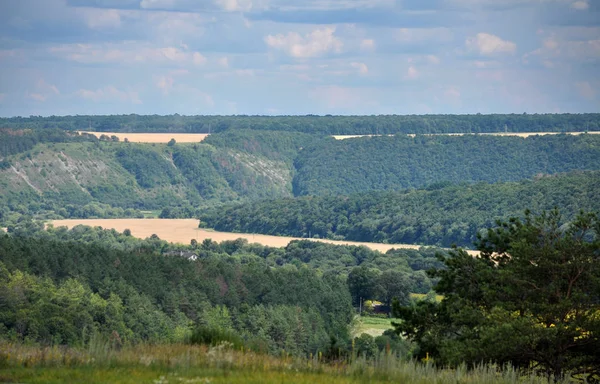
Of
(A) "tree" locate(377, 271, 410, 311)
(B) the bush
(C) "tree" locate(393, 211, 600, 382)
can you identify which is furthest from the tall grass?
(A) "tree" locate(377, 271, 410, 311)

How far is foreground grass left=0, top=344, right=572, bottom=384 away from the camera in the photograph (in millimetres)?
20844

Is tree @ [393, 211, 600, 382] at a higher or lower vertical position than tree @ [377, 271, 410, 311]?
higher

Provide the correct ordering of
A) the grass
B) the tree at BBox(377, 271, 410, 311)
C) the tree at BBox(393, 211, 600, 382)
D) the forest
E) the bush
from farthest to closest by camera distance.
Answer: the tree at BBox(377, 271, 410, 311) → the grass → the tree at BBox(393, 211, 600, 382) → the bush → the forest

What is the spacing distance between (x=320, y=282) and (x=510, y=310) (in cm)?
7294

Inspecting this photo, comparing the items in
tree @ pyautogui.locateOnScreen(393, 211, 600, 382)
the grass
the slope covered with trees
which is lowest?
the grass

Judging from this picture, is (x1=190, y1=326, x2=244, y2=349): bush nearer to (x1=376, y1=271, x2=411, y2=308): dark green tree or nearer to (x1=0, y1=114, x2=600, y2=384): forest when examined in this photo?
(x1=0, y1=114, x2=600, y2=384): forest

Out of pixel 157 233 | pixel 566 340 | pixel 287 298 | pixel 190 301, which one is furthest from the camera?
pixel 157 233

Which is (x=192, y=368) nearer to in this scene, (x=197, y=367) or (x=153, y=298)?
(x=197, y=367)

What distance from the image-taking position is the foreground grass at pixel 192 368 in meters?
20.8

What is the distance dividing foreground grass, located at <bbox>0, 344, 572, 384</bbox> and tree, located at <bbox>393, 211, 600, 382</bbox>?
227 inches

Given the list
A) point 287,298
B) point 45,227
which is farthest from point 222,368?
point 45,227

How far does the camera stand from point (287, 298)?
9656 centimetres

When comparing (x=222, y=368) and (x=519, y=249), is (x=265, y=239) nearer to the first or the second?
(x=519, y=249)

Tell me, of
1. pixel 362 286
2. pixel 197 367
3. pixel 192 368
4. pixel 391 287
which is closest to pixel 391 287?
pixel 391 287
